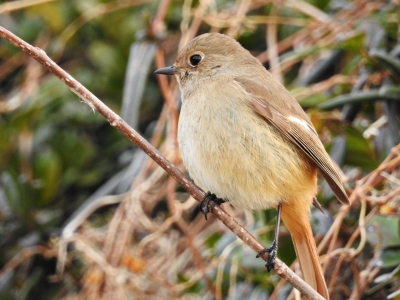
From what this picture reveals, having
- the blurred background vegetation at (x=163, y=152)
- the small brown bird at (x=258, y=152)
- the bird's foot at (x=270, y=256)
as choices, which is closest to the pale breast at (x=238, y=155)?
the small brown bird at (x=258, y=152)

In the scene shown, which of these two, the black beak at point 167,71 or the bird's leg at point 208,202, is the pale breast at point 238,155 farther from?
the black beak at point 167,71

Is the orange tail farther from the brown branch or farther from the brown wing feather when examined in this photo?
the brown branch

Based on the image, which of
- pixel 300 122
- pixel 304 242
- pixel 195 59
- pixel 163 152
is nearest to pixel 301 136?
pixel 300 122

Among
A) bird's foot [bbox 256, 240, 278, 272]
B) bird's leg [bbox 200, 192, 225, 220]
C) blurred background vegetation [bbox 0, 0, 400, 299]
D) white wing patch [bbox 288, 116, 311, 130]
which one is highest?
blurred background vegetation [bbox 0, 0, 400, 299]

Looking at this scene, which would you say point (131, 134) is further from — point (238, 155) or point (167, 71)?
point (167, 71)

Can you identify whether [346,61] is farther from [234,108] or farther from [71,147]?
[71,147]

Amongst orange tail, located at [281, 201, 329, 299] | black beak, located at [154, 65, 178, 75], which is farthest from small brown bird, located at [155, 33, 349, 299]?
black beak, located at [154, 65, 178, 75]
